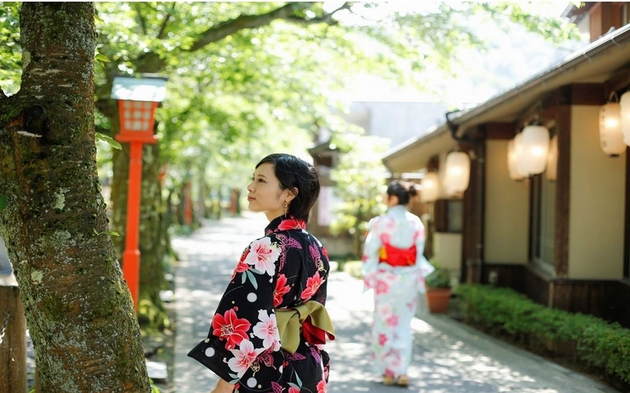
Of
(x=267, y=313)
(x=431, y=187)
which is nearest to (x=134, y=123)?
(x=267, y=313)

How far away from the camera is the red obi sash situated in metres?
7.77

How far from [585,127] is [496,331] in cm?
308

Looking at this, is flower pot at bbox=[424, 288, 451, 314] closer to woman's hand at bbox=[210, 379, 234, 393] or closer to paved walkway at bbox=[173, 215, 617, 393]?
paved walkway at bbox=[173, 215, 617, 393]

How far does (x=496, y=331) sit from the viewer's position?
1032 centimetres

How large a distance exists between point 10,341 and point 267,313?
71.7 inches

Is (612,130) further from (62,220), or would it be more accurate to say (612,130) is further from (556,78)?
(62,220)

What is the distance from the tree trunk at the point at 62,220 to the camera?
325 centimetres

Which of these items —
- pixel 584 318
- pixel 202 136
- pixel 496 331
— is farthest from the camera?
pixel 202 136

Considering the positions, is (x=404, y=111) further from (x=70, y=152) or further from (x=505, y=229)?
(x=70, y=152)

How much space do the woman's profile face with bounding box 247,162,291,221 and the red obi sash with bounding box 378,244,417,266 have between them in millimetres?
4421

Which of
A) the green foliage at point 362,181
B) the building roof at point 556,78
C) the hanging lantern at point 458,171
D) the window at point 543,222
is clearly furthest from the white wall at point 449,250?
the green foliage at point 362,181

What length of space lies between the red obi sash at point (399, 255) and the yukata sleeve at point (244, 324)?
465 centimetres

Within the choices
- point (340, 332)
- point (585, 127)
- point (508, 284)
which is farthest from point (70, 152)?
point (508, 284)

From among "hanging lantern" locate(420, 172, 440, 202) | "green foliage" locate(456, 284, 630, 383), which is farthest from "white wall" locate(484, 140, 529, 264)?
"hanging lantern" locate(420, 172, 440, 202)
